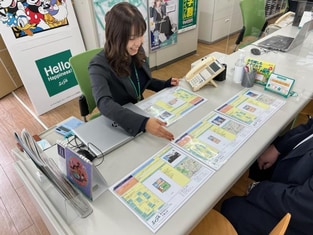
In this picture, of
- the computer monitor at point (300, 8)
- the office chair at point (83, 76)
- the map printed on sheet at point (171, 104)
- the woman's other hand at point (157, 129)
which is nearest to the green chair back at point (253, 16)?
the computer monitor at point (300, 8)

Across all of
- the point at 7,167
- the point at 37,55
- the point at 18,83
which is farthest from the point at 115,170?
the point at 18,83

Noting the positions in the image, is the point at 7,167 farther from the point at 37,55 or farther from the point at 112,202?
the point at 112,202

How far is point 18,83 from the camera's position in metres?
3.04

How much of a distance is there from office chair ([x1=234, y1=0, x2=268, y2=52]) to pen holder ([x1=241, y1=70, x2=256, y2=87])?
1416 millimetres

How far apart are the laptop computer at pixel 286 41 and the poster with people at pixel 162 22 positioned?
1425mm

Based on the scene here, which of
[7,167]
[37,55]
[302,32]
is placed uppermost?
[302,32]

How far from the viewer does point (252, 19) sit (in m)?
2.75

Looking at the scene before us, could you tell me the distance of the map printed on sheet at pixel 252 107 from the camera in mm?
1186

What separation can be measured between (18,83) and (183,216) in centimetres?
311

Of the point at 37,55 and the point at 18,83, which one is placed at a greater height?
the point at 37,55

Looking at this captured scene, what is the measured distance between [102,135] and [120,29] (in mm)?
526

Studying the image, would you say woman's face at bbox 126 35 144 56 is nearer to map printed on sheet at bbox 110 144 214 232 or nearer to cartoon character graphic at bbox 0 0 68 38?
map printed on sheet at bbox 110 144 214 232

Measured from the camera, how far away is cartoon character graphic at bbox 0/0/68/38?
2107 mm

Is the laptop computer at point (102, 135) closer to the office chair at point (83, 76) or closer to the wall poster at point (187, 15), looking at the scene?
the office chair at point (83, 76)
